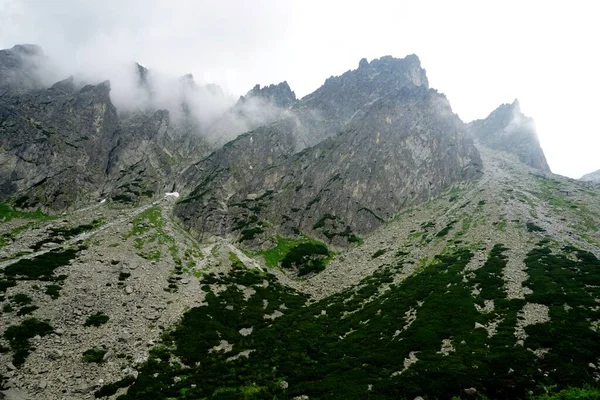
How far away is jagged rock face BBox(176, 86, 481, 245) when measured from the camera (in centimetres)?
10138

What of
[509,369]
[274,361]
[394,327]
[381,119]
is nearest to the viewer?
[509,369]

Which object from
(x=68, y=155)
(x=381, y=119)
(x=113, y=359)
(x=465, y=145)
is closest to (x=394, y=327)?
(x=113, y=359)

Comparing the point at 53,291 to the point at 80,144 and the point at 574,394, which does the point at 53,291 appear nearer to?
the point at 574,394

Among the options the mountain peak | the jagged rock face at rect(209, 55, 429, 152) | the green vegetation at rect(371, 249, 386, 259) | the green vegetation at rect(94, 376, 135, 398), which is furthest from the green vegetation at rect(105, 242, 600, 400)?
the mountain peak

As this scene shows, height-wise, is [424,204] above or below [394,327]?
above

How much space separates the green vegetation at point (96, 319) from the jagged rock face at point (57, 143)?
8322 centimetres

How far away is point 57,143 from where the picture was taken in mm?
125875

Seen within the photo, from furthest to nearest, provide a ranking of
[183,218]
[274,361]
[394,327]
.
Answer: [183,218] < [394,327] < [274,361]

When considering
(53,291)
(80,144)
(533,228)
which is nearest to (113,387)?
(53,291)

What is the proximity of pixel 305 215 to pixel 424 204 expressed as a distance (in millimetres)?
39586

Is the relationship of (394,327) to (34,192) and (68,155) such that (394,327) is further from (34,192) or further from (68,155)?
(68,155)

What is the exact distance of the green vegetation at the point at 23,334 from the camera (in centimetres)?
2969

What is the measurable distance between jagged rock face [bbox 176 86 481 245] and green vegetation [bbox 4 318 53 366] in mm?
57866

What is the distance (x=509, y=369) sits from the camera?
22750mm
